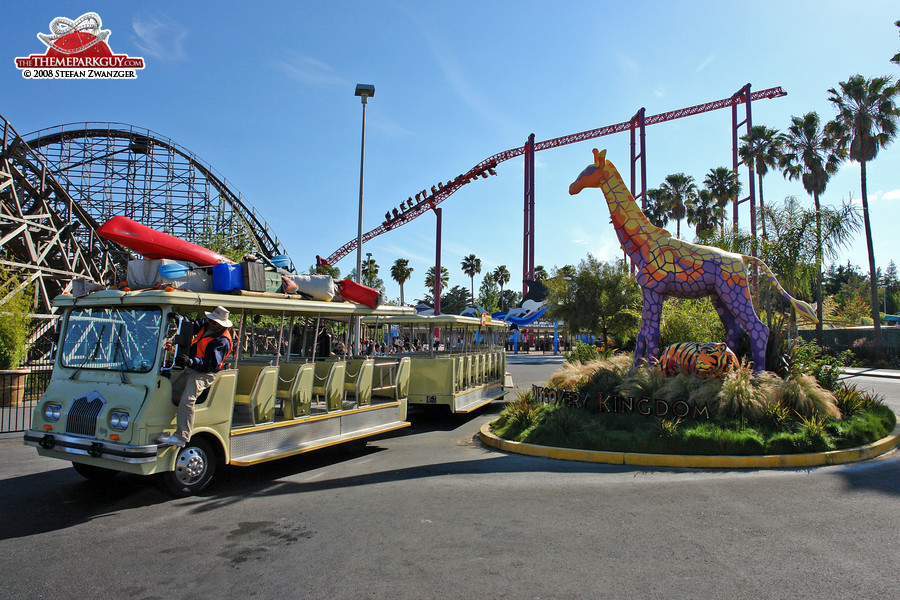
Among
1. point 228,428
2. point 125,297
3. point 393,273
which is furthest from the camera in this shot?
point 393,273

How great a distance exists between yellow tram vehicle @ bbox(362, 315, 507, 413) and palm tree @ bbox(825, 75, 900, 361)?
23274 millimetres

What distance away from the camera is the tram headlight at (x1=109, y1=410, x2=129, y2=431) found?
570 cm

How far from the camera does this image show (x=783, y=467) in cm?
750

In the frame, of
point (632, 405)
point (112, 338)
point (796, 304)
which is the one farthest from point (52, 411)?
point (796, 304)

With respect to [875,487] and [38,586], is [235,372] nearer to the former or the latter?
[38,586]

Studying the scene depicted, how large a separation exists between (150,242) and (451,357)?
6399 millimetres

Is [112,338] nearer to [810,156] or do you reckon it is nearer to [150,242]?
[150,242]

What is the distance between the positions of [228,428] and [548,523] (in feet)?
12.9

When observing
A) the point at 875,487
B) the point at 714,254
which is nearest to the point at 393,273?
the point at 714,254

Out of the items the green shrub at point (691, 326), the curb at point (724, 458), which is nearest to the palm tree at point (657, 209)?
the green shrub at point (691, 326)

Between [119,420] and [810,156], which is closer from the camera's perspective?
[119,420]

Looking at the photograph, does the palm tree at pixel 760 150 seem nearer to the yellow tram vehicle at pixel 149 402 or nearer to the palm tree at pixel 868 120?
the palm tree at pixel 868 120

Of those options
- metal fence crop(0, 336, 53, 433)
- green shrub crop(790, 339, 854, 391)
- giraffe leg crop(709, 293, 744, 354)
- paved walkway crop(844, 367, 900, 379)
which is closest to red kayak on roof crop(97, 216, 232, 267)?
metal fence crop(0, 336, 53, 433)

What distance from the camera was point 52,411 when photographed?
6203 millimetres
